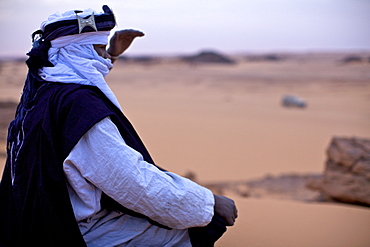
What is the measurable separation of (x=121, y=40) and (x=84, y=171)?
3.87 feet

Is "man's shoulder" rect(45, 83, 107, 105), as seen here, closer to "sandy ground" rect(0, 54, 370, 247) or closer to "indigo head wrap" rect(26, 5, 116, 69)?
"indigo head wrap" rect(26, 5, 116, 69)

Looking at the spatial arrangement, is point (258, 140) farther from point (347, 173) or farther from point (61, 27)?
point (61, 27)

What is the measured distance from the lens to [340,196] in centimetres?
479

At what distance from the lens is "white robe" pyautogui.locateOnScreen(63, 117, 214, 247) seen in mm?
1651

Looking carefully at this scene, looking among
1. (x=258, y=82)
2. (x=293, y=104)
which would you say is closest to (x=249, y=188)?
(x=293, y=104)

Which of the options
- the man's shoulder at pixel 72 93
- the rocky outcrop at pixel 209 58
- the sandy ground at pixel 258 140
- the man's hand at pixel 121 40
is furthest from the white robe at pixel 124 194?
the rocky outcrop at pixel 209 58

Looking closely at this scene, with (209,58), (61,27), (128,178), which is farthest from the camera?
(209,58)

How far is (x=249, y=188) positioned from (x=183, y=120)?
24.6ft

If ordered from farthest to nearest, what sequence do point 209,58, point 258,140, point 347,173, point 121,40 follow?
point 209,58 < point 258,140 < point 347,173 < point 121,40

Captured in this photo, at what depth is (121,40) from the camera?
2600 mm

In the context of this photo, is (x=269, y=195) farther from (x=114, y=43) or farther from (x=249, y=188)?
(x=114, y=43)

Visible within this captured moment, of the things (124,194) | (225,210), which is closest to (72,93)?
(124,194)

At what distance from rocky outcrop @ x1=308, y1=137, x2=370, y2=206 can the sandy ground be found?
219 mm

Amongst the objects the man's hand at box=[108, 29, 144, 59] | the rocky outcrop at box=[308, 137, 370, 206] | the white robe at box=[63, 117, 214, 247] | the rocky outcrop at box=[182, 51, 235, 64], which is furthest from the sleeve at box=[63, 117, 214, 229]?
the rocky outcrop at box=[182, 51, 235, 64]
